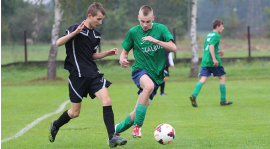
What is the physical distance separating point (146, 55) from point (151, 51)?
0.09m

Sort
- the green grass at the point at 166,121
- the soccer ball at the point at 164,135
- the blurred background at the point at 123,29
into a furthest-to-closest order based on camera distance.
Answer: the blurred background at the point at 123,29
the green grass at the point at 166,121
the soccer ball at the point at 164,135

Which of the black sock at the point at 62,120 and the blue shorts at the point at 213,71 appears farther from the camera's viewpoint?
the blue shorts at the point at 213,71

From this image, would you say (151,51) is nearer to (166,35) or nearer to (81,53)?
(166,35)

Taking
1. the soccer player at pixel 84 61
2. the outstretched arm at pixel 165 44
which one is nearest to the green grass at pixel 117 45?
the outstretched arm at pixel 165 44

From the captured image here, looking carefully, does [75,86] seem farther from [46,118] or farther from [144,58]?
[46,118]

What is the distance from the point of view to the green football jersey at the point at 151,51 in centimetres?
500

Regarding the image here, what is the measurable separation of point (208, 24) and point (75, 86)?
189 ft

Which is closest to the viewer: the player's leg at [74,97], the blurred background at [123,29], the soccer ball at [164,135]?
the soccer ball at [164,135]

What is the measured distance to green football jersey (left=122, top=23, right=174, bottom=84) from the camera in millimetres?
5000

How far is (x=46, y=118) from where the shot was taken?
7449 mm

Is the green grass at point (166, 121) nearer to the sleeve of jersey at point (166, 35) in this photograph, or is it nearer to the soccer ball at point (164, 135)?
the soccer ball at point (164, 135)

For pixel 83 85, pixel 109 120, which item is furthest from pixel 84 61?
pixel 109 120

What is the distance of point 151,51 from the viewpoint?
5.02m

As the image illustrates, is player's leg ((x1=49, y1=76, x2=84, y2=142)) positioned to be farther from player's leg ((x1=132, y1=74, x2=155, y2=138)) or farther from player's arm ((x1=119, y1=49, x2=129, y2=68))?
player's leg ((x1=132, y1=74, x2=155, y2=138))
